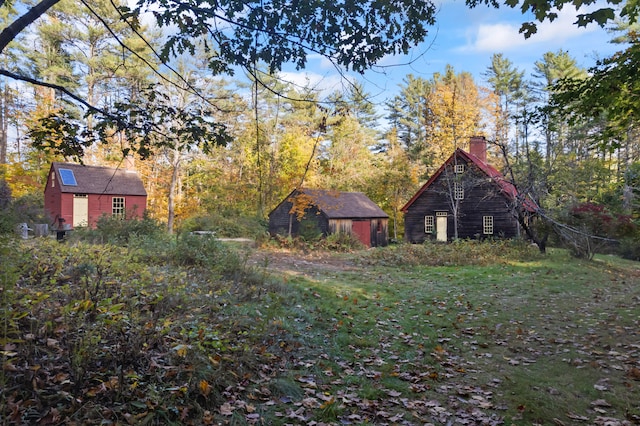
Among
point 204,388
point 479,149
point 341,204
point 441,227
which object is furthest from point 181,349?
point 479,149

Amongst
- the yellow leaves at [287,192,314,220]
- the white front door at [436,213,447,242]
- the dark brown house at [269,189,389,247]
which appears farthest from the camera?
the white front door at [436,213,447,242]

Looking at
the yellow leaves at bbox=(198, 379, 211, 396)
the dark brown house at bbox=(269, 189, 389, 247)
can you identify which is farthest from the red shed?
the yellow leaves at bbox=(198, 379, 211, 396)

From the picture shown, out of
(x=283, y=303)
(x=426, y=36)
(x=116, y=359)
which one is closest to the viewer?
(x=116, y=359)

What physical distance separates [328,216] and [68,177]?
1852cm

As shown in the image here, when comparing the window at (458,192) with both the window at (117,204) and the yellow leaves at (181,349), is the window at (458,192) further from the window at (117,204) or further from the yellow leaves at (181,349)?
the yellow leaves at (181,349)

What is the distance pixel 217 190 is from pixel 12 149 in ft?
52.4

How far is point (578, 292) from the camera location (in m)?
11.3

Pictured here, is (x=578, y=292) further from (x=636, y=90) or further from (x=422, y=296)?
(x=636, y=90)

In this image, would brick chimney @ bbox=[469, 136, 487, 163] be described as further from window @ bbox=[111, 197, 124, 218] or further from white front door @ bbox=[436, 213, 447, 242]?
window @ bbox=[111, 197, 124, 218]

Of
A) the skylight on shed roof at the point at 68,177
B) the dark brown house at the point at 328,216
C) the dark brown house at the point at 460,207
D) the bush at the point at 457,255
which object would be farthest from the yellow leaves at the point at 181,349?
the skylight on shed roof at the point at 68,177

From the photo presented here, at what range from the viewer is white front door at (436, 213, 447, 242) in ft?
98.7

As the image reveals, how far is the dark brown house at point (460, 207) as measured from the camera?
26.8m

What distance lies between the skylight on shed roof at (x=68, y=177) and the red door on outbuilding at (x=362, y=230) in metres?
20.1

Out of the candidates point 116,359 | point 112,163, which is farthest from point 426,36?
point 112,163
